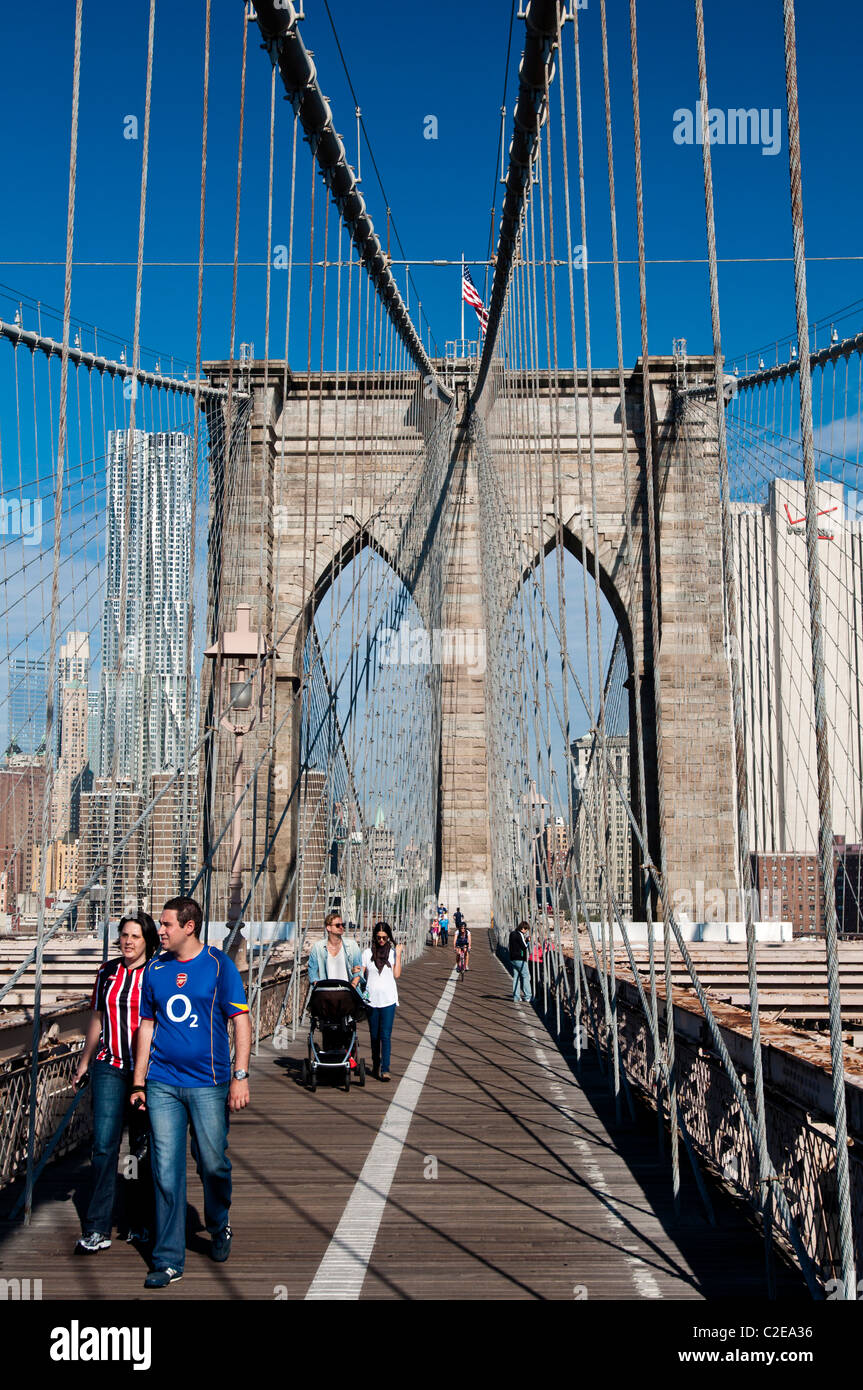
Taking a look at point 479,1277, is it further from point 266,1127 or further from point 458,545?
point 458,545

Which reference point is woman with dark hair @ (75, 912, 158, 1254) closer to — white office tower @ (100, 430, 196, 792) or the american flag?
white office tower @ (100, 430, 196, 792)

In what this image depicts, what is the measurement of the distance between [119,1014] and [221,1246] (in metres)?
0.69

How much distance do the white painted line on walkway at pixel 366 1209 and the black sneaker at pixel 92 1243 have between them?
61 cm

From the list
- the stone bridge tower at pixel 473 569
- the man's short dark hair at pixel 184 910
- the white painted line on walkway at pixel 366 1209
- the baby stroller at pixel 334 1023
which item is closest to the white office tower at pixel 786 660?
the stone bridge tower at pixel 473 569

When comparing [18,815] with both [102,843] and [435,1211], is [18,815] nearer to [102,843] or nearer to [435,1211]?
[102,843]

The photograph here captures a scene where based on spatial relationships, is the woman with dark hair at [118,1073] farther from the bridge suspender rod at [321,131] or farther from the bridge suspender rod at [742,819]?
the bridge suspender rod at [321,131]

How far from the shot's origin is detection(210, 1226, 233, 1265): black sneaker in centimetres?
352

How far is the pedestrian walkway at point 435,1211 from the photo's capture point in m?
3.29

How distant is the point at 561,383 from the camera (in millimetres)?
26188

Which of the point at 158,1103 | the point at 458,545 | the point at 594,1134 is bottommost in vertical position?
the point at 594,1134

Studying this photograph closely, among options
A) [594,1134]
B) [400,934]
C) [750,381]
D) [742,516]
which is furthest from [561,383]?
[594,1134]

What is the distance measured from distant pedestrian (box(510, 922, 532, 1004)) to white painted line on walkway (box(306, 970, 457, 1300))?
5.05 meters
